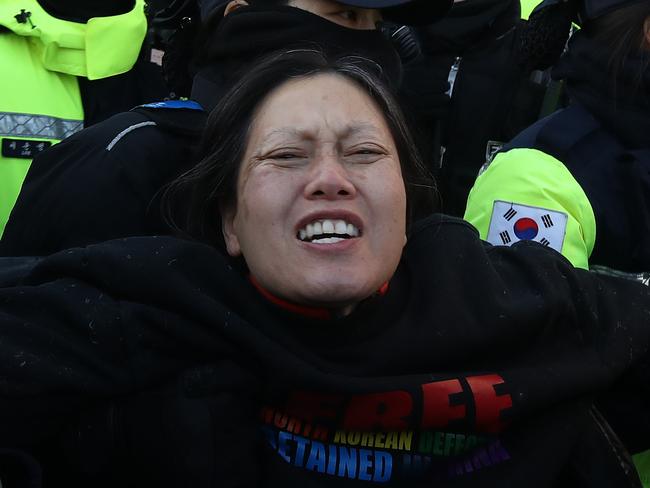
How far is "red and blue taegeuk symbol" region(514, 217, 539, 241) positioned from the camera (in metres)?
2.00

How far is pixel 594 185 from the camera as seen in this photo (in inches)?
82.0

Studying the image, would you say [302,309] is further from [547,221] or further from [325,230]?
[547,221]

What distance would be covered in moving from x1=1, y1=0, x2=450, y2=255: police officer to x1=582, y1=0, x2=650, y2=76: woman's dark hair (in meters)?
0.44

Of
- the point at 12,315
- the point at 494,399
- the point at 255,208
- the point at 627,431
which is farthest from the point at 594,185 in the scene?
the point at 12,315

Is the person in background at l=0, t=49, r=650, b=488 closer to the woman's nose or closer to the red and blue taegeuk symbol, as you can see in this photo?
the woman's nose

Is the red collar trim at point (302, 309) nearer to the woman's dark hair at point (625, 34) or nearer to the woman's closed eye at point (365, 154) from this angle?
the woman's closed eye at point (365, 154)

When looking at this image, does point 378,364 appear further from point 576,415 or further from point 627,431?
point 627,431

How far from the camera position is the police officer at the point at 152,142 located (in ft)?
6.04

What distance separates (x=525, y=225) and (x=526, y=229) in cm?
1

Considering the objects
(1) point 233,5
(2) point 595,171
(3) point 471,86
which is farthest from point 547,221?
(3) point 471,86

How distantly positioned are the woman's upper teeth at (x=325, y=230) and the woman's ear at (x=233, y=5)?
0.81 metres

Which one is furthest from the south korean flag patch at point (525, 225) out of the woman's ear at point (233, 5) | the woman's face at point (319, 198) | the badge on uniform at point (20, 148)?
the badge on uniform at point (20, 148)

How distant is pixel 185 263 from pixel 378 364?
387 mm

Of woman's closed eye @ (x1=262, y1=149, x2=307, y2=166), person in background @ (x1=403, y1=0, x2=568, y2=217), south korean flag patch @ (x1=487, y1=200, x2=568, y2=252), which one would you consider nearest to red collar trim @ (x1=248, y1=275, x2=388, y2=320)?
woman's closed eye @ (x1=262, y1=149, x2=307, y2=166)
